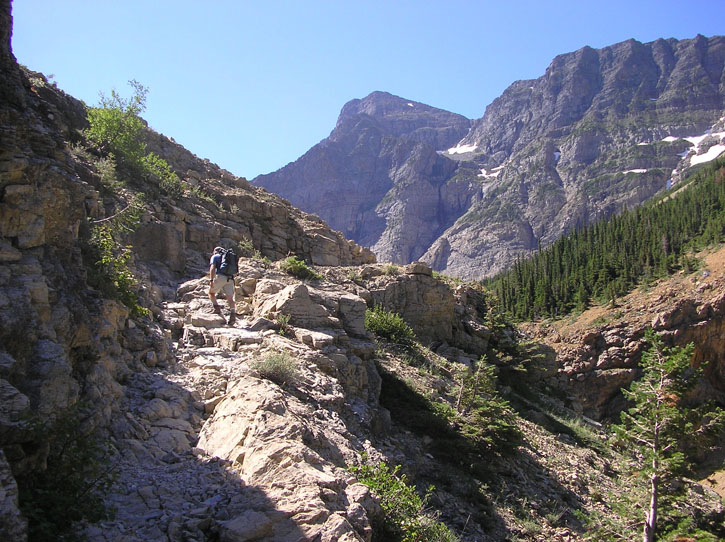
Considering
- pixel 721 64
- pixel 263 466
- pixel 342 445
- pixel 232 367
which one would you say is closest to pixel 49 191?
pixel 232 367

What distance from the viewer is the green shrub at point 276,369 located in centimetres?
701

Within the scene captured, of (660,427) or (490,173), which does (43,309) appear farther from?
(490,173)

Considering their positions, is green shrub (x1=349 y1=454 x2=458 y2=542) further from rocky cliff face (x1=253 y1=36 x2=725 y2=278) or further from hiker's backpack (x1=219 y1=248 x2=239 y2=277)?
rocky cliff face (x1=253 y1=36 x2=725 y2=278)

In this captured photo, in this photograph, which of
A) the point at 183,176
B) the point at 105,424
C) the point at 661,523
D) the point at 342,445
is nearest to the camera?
the point at 105,424

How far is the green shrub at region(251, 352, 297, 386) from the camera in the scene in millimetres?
7012

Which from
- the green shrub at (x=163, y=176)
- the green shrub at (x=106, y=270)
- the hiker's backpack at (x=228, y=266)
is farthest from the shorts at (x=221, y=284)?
the green shrub at (x=163, y=176)

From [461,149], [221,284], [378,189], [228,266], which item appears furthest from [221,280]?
[461,149]

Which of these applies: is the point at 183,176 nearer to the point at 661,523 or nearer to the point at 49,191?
the point at 49,191

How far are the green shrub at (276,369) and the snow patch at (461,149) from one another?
18394 cm

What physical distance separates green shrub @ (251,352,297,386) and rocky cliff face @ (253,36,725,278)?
97.4 m

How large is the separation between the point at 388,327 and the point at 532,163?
430 feet

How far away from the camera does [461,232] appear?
128 m

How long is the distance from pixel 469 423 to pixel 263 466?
6.62 meters

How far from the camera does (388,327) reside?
553 inches
